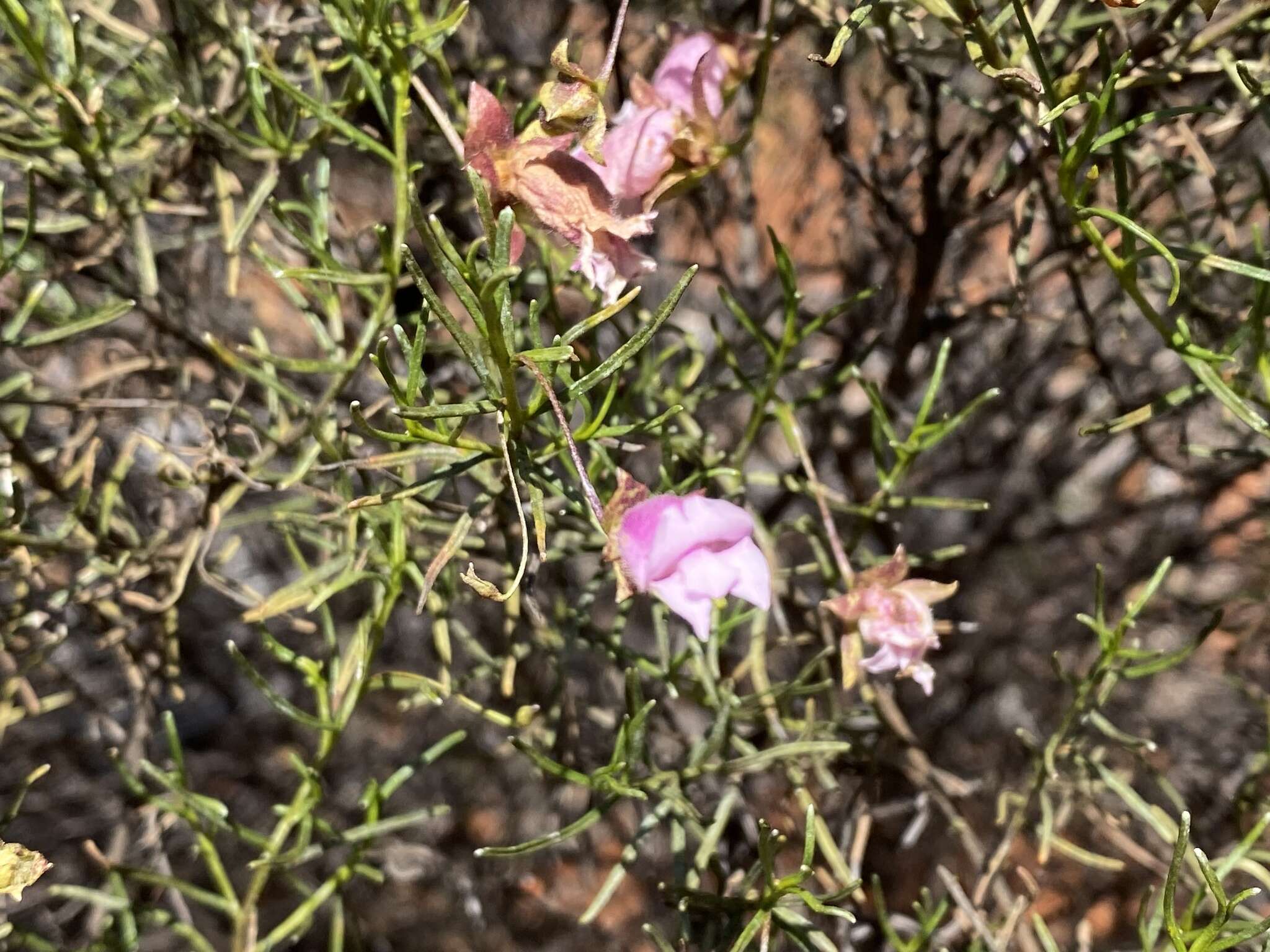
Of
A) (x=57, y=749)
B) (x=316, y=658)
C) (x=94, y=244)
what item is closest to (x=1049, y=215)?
(x=94, y=244)

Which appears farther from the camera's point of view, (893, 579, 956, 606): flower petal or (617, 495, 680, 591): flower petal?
(893, 579, 956, 606): flower petal

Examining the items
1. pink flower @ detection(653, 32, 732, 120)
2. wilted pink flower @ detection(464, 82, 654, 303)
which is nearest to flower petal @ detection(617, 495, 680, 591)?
wilted pink flower @ detection(464, 82, 654, 303)

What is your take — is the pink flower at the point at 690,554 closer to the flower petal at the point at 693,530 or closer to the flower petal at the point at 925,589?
the flower petal at the point at 693,530

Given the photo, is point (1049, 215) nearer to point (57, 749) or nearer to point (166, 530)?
point (166, 530)

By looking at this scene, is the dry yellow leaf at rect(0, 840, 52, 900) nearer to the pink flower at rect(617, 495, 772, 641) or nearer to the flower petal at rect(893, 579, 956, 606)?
the pink flower at rect(617, 495, 772, 641)

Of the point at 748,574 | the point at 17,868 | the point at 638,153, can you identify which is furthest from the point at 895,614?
the point at 17,868

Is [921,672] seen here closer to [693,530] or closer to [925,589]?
[925,589]
